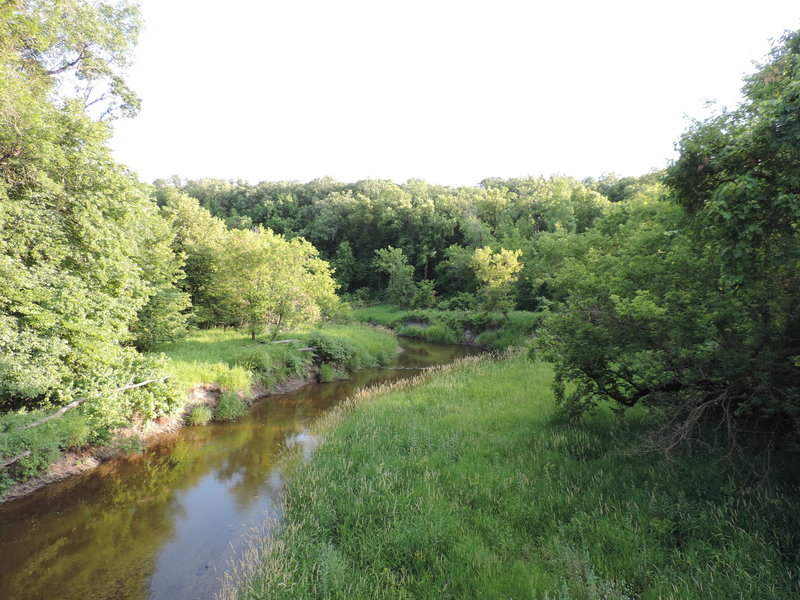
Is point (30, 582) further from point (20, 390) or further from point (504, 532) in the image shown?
point (504, 532)

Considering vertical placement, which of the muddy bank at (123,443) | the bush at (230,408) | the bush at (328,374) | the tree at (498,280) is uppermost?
the tree at (498,280)

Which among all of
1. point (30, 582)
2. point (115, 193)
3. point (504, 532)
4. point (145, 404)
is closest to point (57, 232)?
point (115, 193)

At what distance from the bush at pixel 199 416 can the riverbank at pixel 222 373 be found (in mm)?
Result: 50

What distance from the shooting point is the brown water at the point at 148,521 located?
5887 millimetres

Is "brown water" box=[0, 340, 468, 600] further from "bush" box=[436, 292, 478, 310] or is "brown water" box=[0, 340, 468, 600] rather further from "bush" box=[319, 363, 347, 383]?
"bush" box=[436, 292, 478, 310]

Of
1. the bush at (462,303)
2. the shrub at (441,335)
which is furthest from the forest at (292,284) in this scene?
the bush at (462,303)

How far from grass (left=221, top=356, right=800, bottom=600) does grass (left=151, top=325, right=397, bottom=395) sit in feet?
26.5

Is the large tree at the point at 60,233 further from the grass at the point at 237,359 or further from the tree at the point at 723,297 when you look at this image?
the tree at the point at 723,297

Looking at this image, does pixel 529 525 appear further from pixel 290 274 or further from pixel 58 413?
pixel 290 274

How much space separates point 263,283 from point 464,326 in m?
20.7

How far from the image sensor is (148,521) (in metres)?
7.54

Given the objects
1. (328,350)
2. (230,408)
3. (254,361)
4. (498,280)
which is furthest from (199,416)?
(498,280)

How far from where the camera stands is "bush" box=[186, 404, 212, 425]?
12.8 meters

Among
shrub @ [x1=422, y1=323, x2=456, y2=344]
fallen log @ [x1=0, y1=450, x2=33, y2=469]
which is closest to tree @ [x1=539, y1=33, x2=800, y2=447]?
fallen log @ [x1=0, y1=450, x2=33, y2=469]
